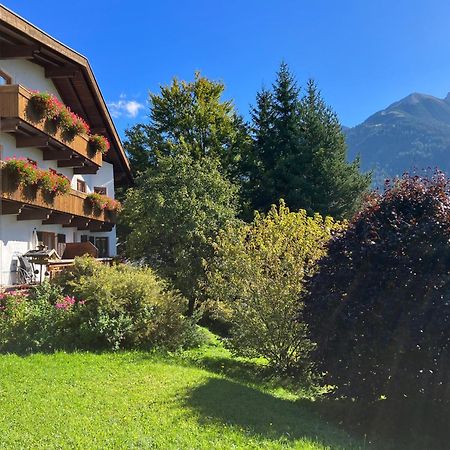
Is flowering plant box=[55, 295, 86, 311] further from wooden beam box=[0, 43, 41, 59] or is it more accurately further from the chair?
wooden beam box=[0, 43, 41, 59]

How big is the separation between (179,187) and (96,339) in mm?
9111

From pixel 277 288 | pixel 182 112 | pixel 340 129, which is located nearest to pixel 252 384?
pixel 277 288

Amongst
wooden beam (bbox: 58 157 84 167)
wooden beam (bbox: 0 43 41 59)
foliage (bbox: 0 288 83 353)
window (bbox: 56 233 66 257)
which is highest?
wooden beam (bbox: 0 43 41 59)

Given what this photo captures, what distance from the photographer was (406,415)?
7234 mm

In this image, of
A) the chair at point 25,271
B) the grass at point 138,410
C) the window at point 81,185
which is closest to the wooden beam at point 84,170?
the window at point 81,185

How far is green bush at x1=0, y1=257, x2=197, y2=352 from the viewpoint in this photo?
31.6 feet

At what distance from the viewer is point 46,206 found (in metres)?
14.9

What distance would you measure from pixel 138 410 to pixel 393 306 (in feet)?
12.7

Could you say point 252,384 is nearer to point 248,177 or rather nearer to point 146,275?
point 146,275

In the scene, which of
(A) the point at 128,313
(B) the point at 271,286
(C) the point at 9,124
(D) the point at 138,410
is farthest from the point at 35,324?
(C) the point at 9,124

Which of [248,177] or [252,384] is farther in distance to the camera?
[248,177]

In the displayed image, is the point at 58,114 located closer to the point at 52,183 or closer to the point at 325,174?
the point at 52,183

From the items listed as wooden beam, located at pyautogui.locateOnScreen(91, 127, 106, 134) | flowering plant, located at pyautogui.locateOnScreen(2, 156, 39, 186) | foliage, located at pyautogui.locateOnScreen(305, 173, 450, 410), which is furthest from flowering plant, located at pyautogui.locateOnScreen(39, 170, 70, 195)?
foliage, located at pyautogui.locateOnScreen(305, 173, 450, 410)

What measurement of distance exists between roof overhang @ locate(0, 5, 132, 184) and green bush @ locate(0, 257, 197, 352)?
25.1 feet
